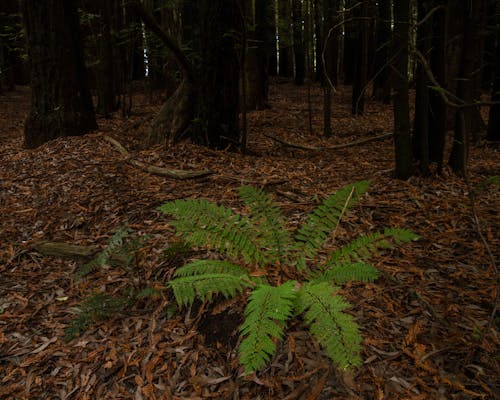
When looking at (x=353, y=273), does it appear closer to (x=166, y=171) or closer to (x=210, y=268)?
(x=210, y=268)

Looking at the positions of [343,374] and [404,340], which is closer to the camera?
[343,374]

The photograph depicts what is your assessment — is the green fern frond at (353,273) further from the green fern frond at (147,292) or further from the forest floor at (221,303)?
the green fern frond at (147,292)

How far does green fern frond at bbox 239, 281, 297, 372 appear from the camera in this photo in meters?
1.72

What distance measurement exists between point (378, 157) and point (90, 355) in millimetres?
4859

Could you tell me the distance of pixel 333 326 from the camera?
1868 millimetres

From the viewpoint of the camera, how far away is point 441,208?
3848 mm

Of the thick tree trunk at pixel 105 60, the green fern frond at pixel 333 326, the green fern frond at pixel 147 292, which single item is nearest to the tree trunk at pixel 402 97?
the green fern frond at pixel 333 326

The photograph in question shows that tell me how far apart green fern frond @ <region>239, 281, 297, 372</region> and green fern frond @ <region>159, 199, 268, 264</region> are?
68 cm

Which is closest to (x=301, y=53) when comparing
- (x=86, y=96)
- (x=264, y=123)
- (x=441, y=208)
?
(x=264, y=123)

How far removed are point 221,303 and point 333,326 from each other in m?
1.07

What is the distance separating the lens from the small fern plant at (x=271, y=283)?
181 centimetres

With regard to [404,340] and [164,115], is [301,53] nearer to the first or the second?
[164,115]

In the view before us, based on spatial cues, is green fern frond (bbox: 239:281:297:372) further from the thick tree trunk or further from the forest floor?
the thick tree trunk

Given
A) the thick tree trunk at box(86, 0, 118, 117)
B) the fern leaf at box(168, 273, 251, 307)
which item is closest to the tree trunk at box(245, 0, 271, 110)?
the thick tree trunk at box(86, 0, 118, 117)
